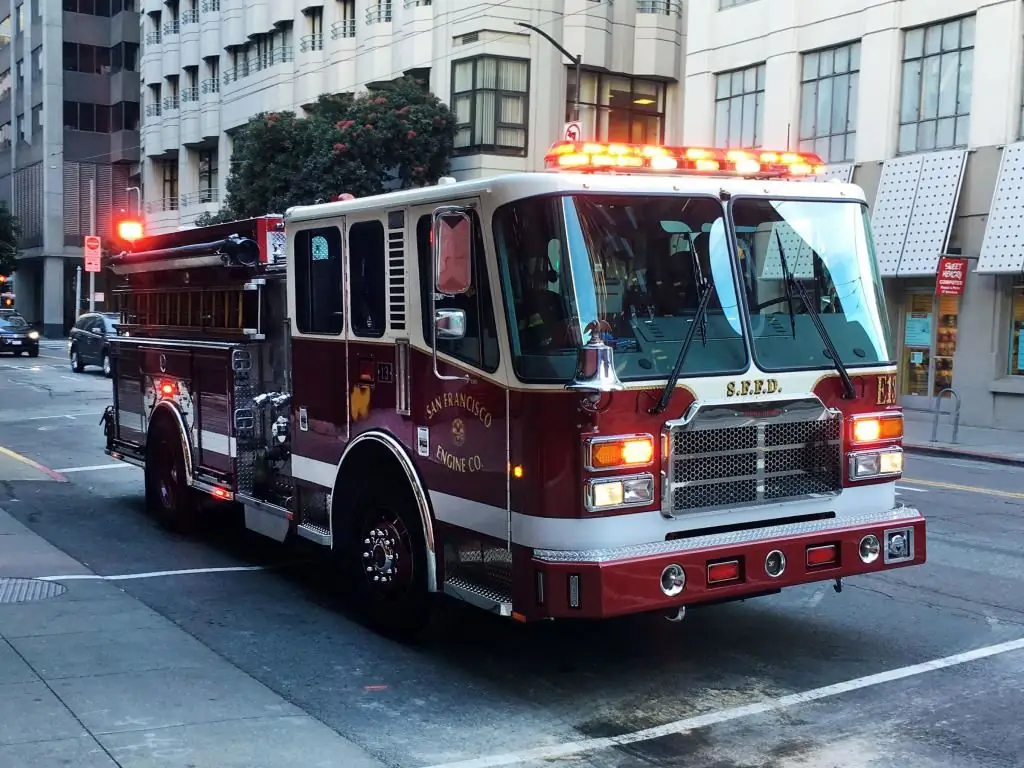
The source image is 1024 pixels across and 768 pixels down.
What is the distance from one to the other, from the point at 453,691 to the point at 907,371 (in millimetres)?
20095

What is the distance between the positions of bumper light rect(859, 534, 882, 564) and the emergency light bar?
7.08 feet

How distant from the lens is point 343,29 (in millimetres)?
40219

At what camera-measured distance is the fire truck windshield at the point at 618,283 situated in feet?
18.9

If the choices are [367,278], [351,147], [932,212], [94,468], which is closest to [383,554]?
[367,278]

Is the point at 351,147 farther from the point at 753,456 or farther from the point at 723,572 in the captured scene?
the point at 723,572

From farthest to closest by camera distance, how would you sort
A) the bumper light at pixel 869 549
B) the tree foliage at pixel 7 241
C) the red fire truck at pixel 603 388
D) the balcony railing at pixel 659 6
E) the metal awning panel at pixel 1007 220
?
the tree foliage at pixel 7 241
the balcony railing at pixel 659 6
the metal awning panel at pixel 1007 220
the bumper light at pixel 869 549
the red fire truck at pixel 603 388

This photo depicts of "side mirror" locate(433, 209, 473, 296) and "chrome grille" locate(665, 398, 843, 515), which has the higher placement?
"side mirror" locate(433, 209, 473, 296)

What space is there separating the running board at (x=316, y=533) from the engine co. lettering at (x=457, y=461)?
1410mm

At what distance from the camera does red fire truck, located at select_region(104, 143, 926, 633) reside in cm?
573

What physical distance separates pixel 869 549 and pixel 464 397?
92.9 inches

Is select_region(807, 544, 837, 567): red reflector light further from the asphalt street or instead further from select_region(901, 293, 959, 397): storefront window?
select_region(901, 293, 959, 397): storefront window

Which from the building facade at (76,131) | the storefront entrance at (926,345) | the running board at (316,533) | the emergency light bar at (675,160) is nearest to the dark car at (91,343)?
the storefront entrance at (926,345)

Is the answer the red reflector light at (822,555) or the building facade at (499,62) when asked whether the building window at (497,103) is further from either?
the red reflector light at (822,555)

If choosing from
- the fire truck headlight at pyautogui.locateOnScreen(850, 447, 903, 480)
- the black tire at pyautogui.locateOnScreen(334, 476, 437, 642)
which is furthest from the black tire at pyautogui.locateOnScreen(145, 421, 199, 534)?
the fire truck headlight at pyautogui.locateOnScreen(850, 447, 903, 480)
